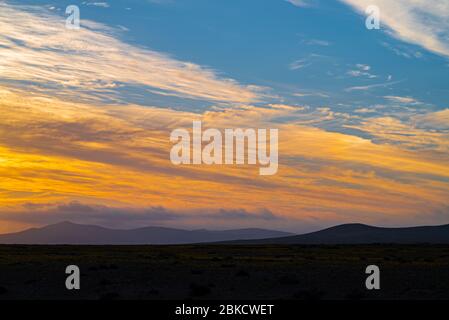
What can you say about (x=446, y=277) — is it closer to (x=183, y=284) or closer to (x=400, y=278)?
(x=400, y=278)

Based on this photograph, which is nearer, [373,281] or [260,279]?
[373,281]

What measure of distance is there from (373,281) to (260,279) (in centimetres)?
745

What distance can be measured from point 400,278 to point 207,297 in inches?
542

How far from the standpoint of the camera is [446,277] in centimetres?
4128
